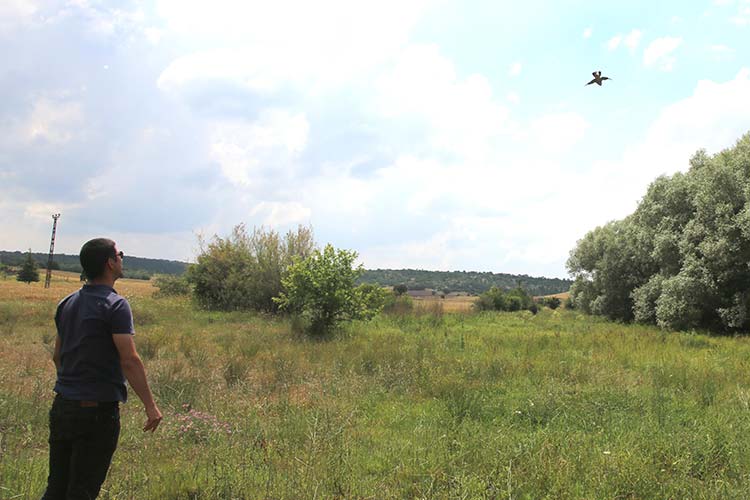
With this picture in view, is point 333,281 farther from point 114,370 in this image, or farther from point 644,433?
point 114,370

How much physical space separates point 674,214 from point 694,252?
126 inches

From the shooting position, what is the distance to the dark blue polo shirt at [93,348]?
2936mm

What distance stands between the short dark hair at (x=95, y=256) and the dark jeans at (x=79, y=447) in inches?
33.7

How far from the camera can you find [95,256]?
10.2 ft

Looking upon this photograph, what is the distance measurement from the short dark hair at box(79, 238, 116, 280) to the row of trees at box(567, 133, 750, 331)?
20.1m

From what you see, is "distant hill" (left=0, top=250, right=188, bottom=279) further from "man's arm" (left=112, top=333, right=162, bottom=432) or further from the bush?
"man's arm" (left=112, top=333, right=162, bottom=432)

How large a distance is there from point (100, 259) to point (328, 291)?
12850 millimetres

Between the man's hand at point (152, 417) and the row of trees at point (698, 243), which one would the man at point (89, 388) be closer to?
the man's hand at point (152, 417)

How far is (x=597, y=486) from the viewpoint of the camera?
13.4 feet

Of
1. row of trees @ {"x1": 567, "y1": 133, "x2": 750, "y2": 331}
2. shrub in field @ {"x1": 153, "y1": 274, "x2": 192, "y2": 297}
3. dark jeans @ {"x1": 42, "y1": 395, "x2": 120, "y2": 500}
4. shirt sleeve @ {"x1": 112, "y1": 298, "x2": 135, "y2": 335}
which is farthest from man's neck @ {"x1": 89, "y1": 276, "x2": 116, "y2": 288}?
shrub in field @ {"x1": 153, "y1": 274, "x2": 192, "y2": 297}

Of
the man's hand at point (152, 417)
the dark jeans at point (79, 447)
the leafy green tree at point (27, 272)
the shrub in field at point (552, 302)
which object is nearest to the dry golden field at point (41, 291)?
the leafy green tree at point (27, 272)

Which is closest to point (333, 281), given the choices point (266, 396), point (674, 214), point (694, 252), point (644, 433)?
point (266, 396)

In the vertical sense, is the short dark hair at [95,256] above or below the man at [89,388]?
above

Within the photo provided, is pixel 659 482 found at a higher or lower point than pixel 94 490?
lower
